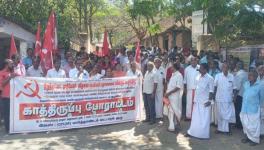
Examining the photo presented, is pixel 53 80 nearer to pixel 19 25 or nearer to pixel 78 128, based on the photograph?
pixel 78 128

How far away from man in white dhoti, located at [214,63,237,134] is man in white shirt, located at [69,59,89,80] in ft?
10.6

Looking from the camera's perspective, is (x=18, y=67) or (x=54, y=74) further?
(x=54, y=74)

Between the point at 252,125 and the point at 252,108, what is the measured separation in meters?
0.38

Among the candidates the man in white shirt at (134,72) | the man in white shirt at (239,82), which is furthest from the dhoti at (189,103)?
the man in white shirt at (134,72)

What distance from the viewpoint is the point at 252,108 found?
9.38 meters

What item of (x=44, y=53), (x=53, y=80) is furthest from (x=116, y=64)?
(x=53, y=80)

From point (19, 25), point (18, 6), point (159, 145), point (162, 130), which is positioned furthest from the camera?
point (18, 6)

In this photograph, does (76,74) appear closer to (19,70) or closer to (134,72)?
(19,70)

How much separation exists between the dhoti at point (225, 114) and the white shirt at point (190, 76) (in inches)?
48.8

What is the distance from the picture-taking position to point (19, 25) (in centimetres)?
1670

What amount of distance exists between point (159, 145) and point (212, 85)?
1.85 meters

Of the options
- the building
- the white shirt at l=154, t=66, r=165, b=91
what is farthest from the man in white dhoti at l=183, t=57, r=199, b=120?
the building

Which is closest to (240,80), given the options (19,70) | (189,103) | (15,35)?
(189,103)

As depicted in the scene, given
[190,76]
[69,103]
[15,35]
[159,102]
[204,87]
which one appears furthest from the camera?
[15,35]
